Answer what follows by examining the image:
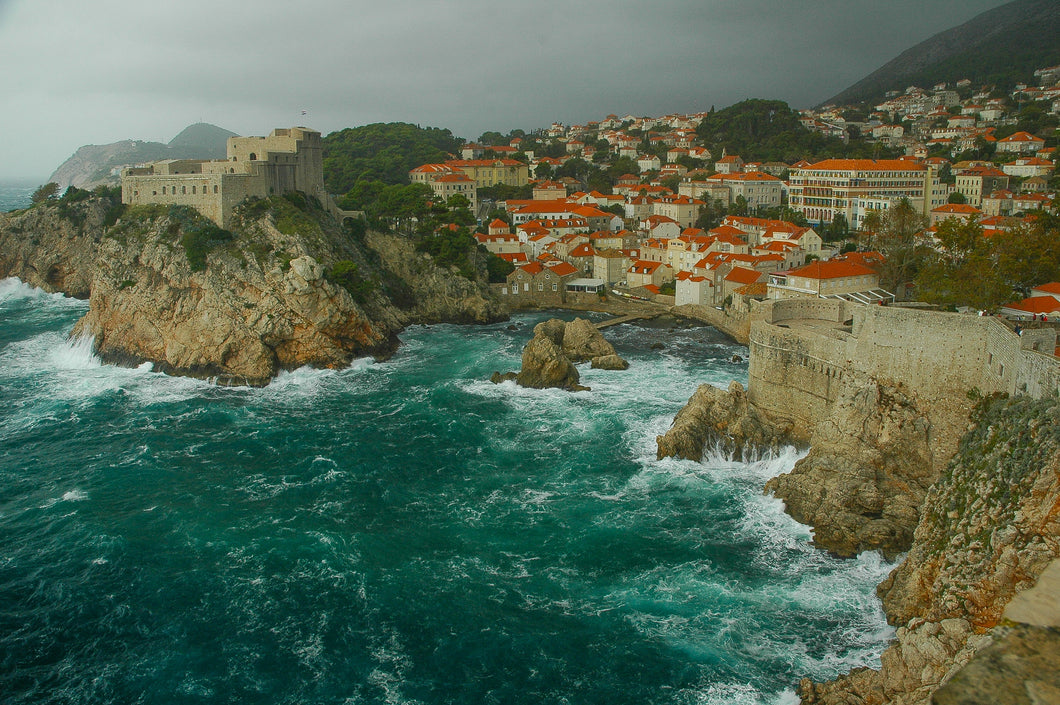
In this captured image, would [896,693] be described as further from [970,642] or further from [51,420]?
[51,420]

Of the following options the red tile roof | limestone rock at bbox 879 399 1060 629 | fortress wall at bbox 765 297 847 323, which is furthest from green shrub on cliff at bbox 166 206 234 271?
limestone rock at bbox 879 399 1060 629

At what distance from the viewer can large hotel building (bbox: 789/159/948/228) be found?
6341 centimetres

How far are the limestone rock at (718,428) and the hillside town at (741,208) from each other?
396 inches

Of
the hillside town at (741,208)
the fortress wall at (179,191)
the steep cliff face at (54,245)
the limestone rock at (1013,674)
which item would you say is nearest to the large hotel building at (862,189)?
the hillside town at (741,208)

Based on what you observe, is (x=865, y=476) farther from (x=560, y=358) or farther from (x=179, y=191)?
(x=179, y=191)

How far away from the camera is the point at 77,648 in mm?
16188

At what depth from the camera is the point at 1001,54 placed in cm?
15025

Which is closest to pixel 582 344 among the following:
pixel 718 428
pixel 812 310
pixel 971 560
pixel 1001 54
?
pixel 812 310

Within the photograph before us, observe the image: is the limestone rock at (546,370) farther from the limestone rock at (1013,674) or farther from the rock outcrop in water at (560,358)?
the limestone rock at (1013,674)

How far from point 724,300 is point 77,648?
123 ft

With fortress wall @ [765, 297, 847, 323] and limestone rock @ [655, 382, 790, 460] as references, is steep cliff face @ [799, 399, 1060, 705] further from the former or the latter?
fortress wall @ [765, 297, 847, 323]

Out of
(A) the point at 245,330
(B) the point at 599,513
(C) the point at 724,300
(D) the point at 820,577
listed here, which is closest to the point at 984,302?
(D) the point at 820,577

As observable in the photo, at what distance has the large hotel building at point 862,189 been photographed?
63.4 meters

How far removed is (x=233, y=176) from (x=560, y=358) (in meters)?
21.3
